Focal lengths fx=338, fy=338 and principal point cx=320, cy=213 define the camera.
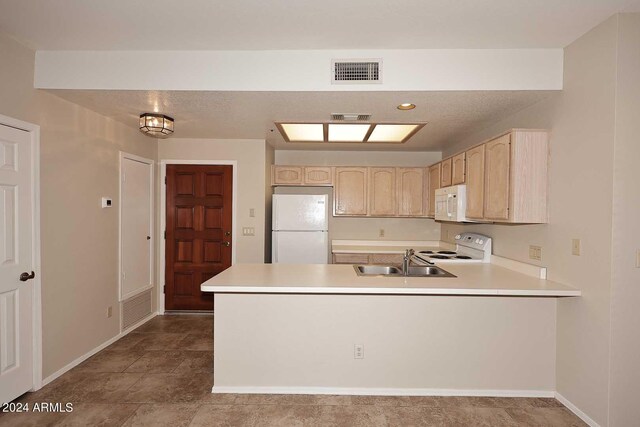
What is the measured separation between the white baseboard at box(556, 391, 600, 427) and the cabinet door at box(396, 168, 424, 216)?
283 cm

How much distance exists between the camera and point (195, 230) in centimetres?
462

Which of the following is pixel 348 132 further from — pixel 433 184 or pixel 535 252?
pixel 535 252

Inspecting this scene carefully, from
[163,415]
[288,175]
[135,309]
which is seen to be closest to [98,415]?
[163,415]

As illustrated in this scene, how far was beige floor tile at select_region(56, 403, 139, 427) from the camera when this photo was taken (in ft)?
7.48

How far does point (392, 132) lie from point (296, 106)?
1.44 m

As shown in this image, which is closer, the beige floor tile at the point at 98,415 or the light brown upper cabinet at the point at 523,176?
the beige floor tile at the point at 98,415

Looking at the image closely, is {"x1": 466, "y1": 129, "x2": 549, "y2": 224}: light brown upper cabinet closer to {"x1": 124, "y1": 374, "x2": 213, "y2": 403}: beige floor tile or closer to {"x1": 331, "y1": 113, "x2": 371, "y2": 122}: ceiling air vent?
{"x1": 331, "y1": 113, "x2": 371, "y2": 122}: ceiling air vent

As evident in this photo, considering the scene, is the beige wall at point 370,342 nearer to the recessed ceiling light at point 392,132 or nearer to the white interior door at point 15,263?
the white interior door at point 15,263

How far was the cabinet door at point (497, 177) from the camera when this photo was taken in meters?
2.67

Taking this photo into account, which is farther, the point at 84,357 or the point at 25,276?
the point at 84,357

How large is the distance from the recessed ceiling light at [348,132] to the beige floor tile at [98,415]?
9.88 feet

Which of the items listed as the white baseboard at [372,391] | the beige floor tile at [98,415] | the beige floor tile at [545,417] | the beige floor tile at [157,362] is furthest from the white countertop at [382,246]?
the beige floor tile at [98,415]

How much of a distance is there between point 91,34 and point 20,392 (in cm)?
266

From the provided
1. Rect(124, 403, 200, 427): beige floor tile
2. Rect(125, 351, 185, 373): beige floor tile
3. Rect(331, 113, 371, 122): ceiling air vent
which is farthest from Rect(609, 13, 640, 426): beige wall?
Rect(125, 351, 185, 373): beige floor tile
